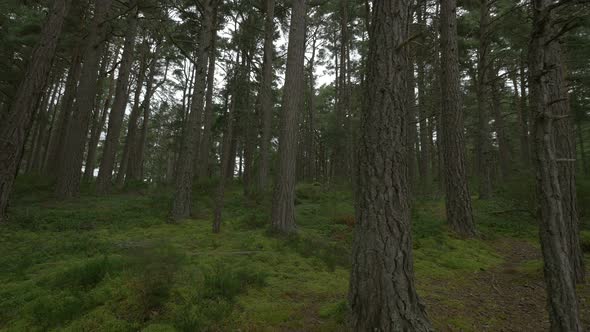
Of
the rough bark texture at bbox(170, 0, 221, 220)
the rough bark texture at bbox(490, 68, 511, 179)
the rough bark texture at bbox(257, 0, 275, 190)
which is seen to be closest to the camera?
the rough bark texture at bbox(170, 0, 221, 220)

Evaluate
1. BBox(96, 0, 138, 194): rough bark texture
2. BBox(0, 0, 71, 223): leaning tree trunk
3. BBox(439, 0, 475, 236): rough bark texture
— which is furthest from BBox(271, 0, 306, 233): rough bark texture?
BBox(96, 0, 138, 194): rough bark texture

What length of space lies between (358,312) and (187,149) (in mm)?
7522

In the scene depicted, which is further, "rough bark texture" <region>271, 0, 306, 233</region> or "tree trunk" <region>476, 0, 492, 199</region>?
"tree trunk" <region>476, 0, 492, 199</region>

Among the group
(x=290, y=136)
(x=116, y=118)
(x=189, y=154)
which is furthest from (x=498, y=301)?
(x=116, y=118)

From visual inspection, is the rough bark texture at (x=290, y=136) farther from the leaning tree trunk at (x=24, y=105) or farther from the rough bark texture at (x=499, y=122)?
the rough bark texture at (x=499, y=122)

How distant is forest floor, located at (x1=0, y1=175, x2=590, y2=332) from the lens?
3123 millimetres

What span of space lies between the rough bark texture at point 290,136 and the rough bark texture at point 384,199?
4182 mm

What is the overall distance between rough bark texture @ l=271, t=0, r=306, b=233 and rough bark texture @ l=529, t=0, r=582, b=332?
16.5 ft

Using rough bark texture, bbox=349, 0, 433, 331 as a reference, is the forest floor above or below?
below

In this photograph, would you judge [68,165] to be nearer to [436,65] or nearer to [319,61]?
[436,65]

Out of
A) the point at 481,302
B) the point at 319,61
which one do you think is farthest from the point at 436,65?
the point at 481,302

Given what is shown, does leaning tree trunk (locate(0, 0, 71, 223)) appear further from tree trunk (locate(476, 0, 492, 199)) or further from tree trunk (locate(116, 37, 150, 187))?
tree trunk (locate(476, 0, 492, 199))

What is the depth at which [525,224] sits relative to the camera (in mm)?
9297

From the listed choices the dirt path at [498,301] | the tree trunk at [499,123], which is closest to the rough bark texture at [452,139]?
the dirt path at [498,301]
